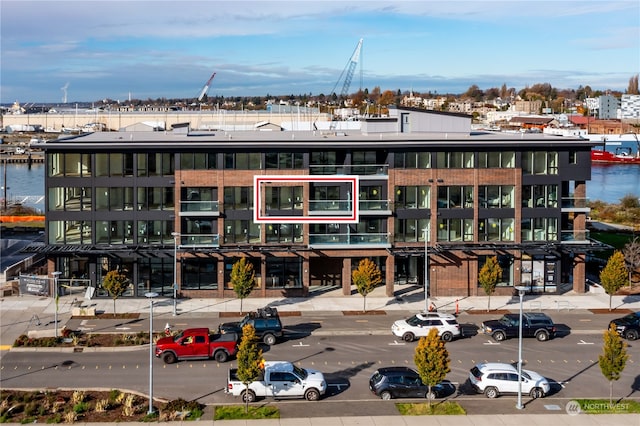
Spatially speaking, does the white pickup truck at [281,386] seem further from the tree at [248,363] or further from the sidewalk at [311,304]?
the sidewalk at [311,304]

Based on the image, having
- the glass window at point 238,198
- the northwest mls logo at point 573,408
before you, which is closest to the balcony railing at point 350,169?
the glass window at point 238,198

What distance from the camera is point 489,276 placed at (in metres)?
50.5

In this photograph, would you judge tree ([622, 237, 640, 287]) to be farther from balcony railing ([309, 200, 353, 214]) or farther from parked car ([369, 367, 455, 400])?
parked car ([369, 367, 455, 400])

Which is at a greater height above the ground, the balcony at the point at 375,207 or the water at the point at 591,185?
the balcony at the point at 375,207

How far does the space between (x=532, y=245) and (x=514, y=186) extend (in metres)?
4.13

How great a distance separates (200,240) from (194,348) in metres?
14.5

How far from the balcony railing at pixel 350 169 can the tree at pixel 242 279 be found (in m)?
8.49

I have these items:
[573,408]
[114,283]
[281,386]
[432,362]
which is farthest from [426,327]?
[114,283]

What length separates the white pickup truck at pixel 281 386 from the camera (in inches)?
1336

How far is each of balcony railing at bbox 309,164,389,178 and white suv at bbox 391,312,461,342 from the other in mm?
12861

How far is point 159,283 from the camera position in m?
53.5

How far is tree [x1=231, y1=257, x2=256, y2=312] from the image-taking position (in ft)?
160

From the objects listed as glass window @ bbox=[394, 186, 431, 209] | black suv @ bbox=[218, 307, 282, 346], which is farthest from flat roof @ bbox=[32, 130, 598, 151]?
black suv @ bbox=[218, 307, 282, 346]

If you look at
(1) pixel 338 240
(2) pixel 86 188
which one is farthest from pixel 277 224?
(2) pixel 86 188
